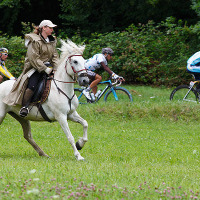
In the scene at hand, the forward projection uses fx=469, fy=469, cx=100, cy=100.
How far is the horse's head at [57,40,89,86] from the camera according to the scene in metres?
8.80

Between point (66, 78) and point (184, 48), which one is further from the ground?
point (66, 78)

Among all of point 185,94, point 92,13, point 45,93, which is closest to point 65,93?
point 45,93

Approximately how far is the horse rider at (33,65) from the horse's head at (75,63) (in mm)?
376

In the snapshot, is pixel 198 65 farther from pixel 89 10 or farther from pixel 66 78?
pixel 89 10

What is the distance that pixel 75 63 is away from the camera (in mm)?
9000

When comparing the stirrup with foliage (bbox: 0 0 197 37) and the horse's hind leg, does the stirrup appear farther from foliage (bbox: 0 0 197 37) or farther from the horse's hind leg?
foliage (bbox: 0 0 197 37)

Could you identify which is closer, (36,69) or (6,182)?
(6,182)

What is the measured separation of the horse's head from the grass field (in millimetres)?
1565

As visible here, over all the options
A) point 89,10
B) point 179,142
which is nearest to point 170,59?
point 89,10

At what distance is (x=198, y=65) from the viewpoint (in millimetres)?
16562

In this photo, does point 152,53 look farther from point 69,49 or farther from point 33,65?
point 33,65

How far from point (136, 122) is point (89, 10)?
1692 centimetres

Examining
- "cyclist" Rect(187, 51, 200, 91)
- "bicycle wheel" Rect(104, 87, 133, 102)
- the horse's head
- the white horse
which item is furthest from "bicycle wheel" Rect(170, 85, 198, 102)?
the horse's head

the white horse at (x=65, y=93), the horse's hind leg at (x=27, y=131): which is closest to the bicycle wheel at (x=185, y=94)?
the horse's hind leg at (x=27, y=131)
